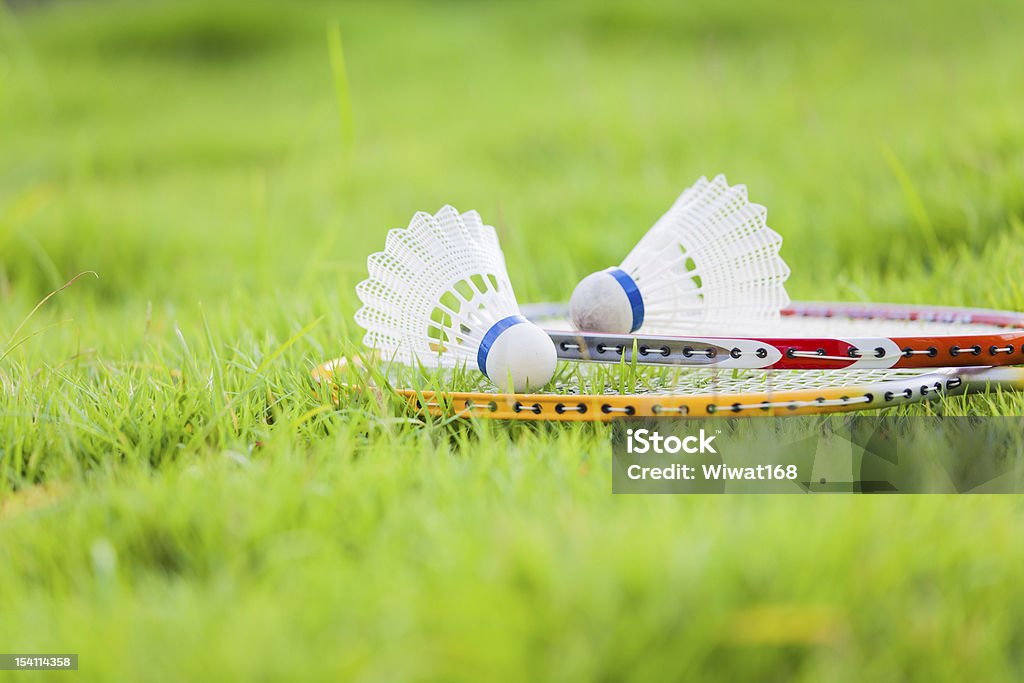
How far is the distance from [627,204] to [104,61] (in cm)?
729

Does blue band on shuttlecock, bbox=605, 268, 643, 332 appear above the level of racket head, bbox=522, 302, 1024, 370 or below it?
above

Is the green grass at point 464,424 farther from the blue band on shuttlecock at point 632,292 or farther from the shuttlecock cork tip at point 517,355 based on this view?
the blue band on shuttlecock at point 632,292

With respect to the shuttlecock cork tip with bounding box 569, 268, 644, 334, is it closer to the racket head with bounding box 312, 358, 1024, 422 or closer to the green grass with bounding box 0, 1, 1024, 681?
the racket head with bounding box 312, 358, 1024, 422

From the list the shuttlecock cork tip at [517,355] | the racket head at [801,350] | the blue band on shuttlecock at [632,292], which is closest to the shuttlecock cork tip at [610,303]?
the blue band on shuttlecock at [632,292]

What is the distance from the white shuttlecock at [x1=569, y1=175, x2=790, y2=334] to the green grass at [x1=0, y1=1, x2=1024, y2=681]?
46cm

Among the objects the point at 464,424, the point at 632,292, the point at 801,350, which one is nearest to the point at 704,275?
the point at 632,292

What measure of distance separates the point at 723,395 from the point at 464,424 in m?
0.50

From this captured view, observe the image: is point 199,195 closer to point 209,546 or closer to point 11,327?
point 11,327

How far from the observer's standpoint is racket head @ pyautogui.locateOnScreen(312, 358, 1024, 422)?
5.80 ft

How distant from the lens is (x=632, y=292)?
86.9 inches

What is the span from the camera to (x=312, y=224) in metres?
4.63

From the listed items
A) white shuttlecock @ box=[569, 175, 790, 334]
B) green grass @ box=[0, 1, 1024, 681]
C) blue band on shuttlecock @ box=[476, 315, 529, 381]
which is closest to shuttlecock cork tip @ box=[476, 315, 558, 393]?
blue band on shuttlecock @ box=[476, 315, 529, 381]

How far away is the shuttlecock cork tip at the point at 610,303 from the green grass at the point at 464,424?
0.41 meters

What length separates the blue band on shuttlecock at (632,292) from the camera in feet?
7.23
